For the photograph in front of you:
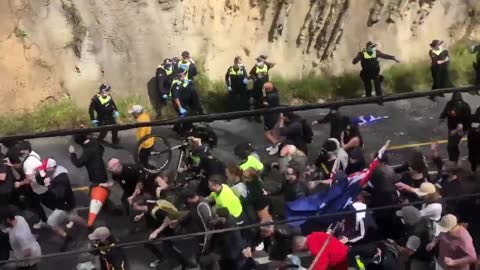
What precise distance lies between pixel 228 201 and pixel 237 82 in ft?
19.6

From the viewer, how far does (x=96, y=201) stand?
10094 millimetres

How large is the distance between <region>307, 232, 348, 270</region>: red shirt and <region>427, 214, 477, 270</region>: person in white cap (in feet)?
2.96

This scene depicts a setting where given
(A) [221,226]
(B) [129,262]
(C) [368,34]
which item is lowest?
(B) [129,262]

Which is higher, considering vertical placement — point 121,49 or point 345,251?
point 121,49

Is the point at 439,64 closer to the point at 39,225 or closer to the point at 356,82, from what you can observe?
the point at 356,82

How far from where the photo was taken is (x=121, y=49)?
15656 mm

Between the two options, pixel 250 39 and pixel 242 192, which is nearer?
pixel 242 192

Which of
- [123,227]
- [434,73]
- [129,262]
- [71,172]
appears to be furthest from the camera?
[434,73]

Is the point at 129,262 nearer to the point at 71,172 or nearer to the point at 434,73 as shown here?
the point at 71,172

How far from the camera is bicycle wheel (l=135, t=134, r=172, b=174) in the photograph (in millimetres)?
11938

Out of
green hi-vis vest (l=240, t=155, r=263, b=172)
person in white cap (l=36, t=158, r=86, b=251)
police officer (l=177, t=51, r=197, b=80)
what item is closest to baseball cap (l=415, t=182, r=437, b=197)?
green hi-vis vest (l=240, t=155, r=263, b=172)

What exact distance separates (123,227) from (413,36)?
8552mm

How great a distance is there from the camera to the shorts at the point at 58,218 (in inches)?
386

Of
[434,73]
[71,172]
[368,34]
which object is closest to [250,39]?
[368,34]
